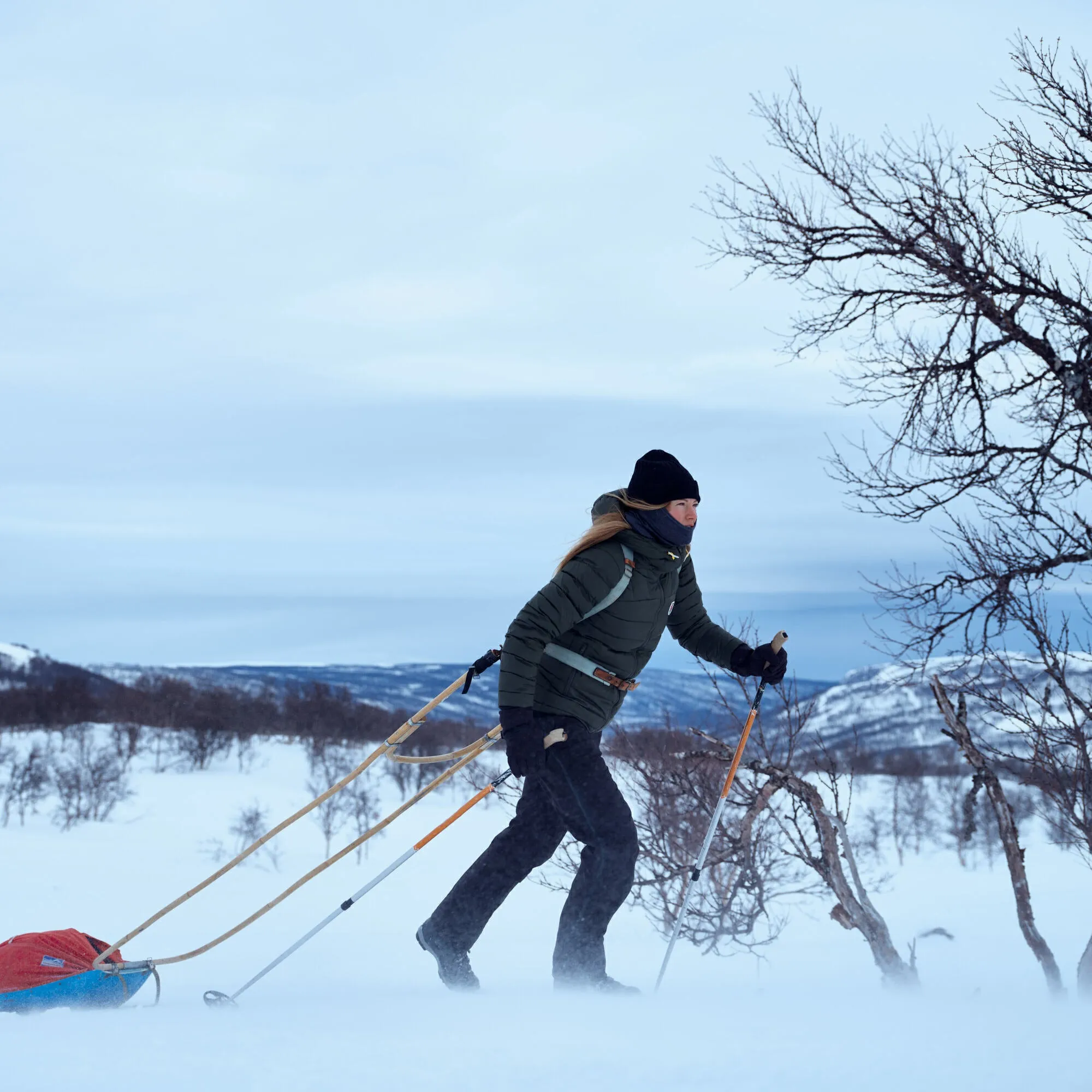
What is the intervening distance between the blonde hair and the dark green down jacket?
0.02m

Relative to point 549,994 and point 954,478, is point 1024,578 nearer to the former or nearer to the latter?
point 954,478

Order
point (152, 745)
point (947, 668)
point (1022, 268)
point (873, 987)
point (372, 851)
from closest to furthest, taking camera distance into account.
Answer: point (873, 987)
point (1022, 268)
point (947, 668)
point (372, 851)
point (152, 745)

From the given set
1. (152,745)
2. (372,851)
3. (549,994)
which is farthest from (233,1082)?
(152,745)

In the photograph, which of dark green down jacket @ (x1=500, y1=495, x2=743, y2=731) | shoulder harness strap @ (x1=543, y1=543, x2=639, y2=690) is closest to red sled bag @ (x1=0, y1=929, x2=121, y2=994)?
dark green down jacket @ (x1=500, y1=495, x2=743, y2=731)

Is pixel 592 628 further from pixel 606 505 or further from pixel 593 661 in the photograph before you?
pixel 606 505

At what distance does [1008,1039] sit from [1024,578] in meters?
3.90

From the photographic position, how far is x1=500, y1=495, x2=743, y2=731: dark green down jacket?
11.9ft

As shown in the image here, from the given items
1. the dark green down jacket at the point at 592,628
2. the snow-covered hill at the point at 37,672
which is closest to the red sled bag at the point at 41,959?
the dark green down jacket at the point at 592,628

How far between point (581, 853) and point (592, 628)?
2.68 ft

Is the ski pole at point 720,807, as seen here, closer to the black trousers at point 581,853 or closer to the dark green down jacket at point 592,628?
the black trousers at point 581,853

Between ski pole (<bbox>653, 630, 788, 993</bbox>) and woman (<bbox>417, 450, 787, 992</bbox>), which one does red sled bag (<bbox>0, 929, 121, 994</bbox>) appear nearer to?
woman (<bbox>417, 450, 787, 992</bbox>)

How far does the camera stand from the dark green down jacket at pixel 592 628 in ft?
11.9

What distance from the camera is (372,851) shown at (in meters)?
45.9

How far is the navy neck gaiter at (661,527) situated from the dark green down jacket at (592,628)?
0.03 metres
